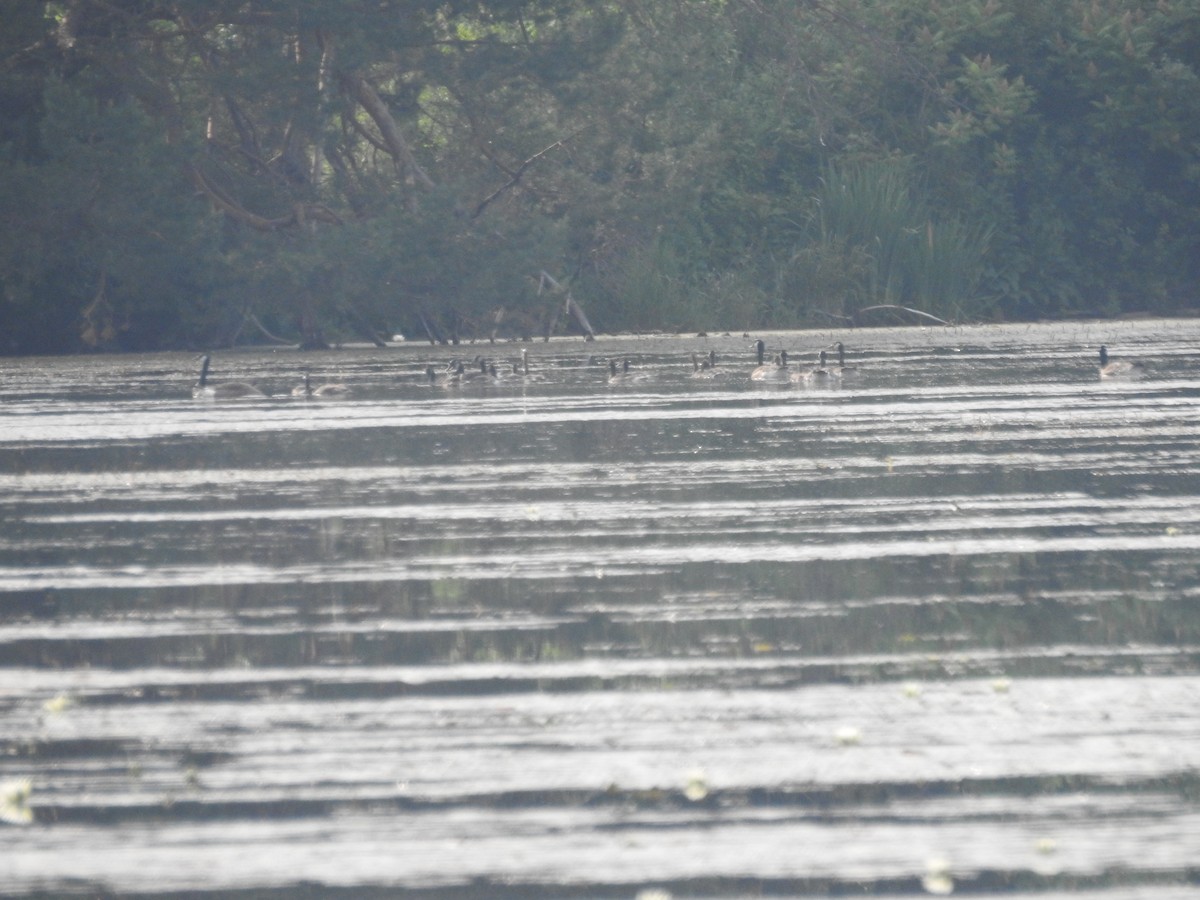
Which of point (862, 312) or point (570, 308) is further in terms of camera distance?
point (862, 312)

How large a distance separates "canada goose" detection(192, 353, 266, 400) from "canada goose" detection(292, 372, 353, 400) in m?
0.45

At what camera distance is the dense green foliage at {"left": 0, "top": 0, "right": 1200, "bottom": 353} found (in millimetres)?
29453

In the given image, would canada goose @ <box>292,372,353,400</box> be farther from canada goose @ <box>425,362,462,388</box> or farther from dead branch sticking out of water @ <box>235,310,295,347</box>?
dead branch sticking out of water @ <box>235,310,295,347</box>

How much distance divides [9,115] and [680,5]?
41.7 feet

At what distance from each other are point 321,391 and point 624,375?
3.74m

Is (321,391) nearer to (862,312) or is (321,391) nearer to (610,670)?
(610,670)

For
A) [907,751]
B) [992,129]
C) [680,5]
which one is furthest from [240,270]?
[907,751]

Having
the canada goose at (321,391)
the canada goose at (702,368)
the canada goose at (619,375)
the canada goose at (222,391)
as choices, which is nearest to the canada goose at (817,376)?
the canada goose at (702,368)

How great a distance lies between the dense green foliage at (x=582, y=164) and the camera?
2945 centimetres

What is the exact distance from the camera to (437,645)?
688 centimetres

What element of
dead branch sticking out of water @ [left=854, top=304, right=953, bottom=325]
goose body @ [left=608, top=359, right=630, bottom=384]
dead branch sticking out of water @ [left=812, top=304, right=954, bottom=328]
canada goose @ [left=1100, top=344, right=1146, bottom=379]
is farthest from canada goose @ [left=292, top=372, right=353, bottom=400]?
dead branch sticking out of water @ [left=812, top=304, right=954, bottom=328]

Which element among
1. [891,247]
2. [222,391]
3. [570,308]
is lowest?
[222,391]

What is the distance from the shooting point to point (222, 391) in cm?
2167

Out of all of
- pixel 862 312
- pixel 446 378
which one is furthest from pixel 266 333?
pixel 446 378
